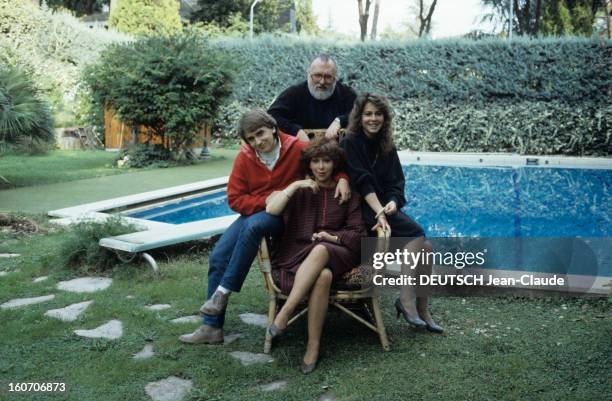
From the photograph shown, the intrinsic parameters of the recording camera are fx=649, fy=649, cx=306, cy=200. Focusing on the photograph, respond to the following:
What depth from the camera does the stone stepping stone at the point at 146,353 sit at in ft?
10.4

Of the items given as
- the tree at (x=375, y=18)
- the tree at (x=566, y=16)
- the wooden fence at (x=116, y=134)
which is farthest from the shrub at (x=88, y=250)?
the tree at (x=375, y=18)

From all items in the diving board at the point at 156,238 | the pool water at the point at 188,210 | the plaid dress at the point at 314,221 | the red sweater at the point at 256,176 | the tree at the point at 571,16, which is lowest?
the pool water at the point at 188,210

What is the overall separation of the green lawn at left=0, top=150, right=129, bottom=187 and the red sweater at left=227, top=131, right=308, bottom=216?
6269 millimetres

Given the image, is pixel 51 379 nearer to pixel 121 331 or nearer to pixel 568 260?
pixel 121 331

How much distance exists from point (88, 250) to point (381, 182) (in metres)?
2.26

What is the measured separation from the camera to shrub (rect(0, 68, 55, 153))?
7.93 metres

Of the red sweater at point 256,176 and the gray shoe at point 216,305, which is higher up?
the red sweater at point 256,176

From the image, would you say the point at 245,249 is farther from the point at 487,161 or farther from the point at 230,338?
the point at 487,161

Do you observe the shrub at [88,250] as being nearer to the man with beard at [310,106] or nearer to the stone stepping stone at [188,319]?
the stone stepping stone at [188,319]

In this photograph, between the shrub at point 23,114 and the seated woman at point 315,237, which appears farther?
the shrub at point 23,114

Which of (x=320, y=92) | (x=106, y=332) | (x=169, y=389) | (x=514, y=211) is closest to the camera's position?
(x=169, y=389)

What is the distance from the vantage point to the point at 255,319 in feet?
12.5

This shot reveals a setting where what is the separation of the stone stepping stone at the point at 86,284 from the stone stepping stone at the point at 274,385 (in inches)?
72.1

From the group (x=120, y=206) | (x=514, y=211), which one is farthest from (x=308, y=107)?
(x=514, y=211)
